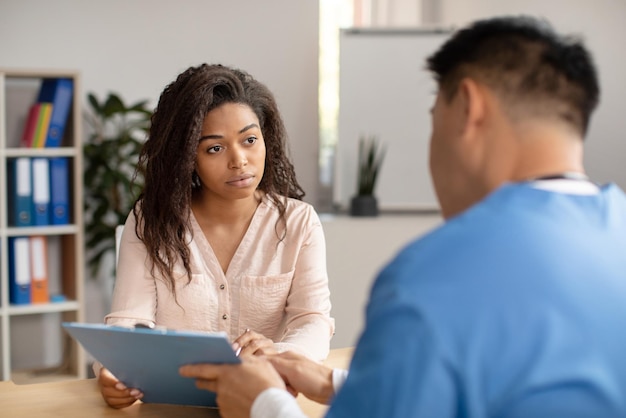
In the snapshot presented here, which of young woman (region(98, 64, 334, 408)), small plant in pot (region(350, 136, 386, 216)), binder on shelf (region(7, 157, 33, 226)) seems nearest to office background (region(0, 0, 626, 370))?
small plant in pot (region(350, 136, 386, 216))

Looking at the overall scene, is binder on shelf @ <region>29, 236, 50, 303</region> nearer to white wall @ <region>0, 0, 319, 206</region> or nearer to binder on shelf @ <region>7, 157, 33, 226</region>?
binder on shelf @ <region>7, 157, 33, 226</region>

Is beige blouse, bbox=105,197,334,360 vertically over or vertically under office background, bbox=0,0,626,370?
under

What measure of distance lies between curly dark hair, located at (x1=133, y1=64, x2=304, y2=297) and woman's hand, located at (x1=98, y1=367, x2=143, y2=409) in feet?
1.56

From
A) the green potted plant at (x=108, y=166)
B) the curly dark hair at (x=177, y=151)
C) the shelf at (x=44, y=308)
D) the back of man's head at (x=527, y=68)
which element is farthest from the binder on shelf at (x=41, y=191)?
the back of man's head at (x=527, y=68)

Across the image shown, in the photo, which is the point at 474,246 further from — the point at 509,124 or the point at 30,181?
the point at 30,181

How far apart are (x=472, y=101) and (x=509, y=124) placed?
0.17ft

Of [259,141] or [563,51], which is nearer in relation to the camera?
[563,51]

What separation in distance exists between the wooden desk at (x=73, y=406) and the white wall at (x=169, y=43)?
281 cm

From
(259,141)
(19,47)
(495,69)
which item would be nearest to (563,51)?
(495,69)

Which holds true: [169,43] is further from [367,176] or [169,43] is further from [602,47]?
[602,47]

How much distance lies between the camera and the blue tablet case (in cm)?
127

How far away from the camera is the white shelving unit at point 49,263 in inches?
154

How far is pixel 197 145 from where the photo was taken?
6.73 feet

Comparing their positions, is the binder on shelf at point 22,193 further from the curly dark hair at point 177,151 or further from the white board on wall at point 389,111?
the curly dark hair at point 177,151
